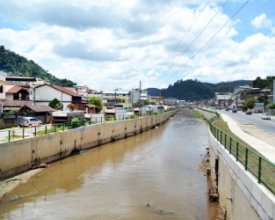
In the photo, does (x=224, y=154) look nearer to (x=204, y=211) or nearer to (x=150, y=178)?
(x=204, y=211)

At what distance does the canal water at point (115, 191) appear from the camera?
1659 centimetres

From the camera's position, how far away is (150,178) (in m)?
23.8

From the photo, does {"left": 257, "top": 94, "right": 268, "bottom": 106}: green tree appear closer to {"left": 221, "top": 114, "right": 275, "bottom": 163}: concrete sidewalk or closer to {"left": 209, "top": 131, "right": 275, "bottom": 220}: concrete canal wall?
{"left": 221, "top": 114, "right": 275, "bottom": 163}: concrete sidewalk

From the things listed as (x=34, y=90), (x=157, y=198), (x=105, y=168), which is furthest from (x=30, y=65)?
(x=157, y=198)

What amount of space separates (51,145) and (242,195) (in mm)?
20951

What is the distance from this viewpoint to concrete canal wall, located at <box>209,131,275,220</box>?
8.86m

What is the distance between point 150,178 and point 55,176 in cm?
738

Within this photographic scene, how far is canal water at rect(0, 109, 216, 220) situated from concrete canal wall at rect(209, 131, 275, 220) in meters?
2.47

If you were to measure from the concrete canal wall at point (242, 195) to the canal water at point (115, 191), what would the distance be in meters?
2.47

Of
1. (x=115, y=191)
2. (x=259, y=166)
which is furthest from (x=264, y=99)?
(x=259, y=166)

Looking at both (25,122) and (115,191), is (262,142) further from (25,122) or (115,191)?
(25,122)

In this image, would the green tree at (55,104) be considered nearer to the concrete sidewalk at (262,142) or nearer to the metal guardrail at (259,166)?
the concrete sidewalk at (262,142)

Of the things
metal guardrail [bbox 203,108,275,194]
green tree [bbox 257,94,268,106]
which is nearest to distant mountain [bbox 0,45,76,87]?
green tree [bbox 257,94,268,106]

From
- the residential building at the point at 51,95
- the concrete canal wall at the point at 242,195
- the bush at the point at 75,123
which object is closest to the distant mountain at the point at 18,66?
the residential building at the point at 51,95
